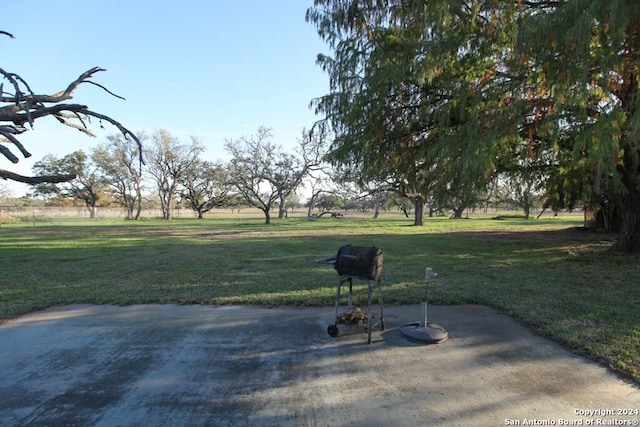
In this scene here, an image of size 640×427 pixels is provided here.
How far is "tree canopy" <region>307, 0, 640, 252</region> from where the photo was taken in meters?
5.18

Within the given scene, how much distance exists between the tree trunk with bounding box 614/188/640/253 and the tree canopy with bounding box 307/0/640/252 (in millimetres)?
34

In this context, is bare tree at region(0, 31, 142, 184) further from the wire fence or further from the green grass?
the wire fence

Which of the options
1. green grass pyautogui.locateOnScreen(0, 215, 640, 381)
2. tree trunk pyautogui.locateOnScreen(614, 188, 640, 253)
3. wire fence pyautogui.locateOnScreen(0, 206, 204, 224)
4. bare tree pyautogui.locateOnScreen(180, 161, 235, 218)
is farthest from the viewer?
bare tree pyautogui.locateOnScreen(180, 161, 235, 218)

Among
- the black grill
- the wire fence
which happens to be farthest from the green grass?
the wire fence

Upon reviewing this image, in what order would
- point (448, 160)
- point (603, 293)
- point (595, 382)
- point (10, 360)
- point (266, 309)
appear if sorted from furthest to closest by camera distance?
point (448, 160) < point (603, 293) < point (266, 309) < point (10, 360) < point (595, 382)

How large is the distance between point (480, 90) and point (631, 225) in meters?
6.77

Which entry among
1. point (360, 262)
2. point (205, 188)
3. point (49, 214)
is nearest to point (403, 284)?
point (360, 262)

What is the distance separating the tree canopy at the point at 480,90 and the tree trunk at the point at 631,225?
0.11 feet

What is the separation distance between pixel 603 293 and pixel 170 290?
23.1ft

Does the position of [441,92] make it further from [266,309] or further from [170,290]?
[170,290]

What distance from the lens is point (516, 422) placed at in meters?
2.58

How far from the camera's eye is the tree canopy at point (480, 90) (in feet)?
17.0

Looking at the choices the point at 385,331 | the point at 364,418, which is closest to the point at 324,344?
the point at 385,331

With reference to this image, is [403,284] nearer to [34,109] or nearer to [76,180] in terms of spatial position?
[34,109]
